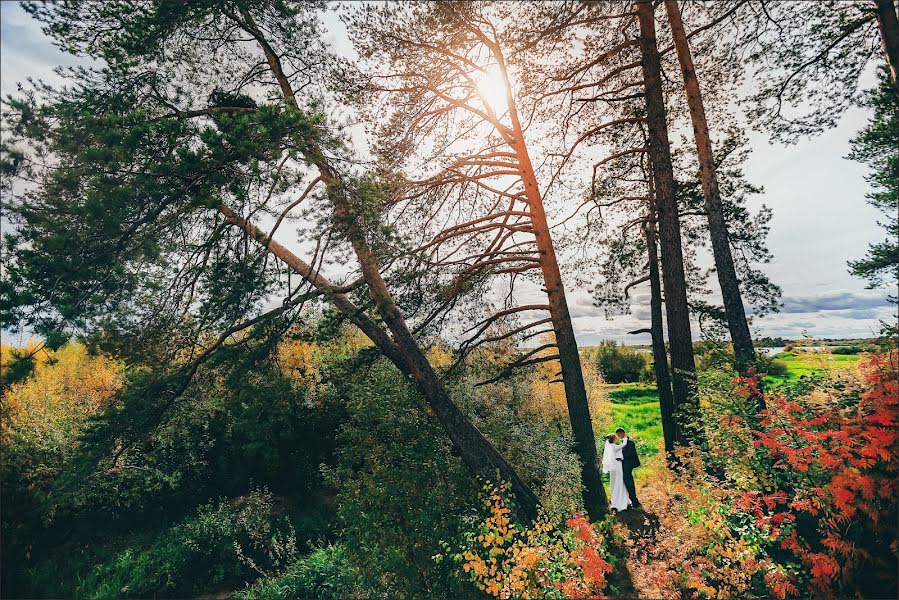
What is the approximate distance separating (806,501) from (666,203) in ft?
14.5

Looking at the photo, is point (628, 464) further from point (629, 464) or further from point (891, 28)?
point (891, 28)

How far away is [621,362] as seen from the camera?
2452 cm

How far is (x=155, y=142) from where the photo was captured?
155 inches

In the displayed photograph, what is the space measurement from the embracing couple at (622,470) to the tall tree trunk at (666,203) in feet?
5.34

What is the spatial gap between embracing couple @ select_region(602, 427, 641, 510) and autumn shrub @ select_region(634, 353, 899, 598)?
10.8ft

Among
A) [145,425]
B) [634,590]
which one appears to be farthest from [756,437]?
[145,425]

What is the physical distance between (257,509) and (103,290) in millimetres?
5715

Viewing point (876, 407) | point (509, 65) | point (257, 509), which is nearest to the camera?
point (876, 407)

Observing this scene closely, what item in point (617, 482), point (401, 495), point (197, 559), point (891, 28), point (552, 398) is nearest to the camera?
point (891, 28)

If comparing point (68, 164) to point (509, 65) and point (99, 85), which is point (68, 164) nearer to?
point (99, 85)

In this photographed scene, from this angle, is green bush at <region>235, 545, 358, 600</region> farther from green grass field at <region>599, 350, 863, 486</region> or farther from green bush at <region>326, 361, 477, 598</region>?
green grass field at <region>599, 350, 863, 486</region>

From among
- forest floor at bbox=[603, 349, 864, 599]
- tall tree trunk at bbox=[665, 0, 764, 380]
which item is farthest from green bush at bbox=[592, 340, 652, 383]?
tall tree trunk at bbox=[665, 0, 764, 380]

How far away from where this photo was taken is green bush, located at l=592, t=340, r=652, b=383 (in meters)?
23.5

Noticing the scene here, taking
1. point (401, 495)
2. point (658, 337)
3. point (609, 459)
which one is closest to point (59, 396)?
point (401, 495)
